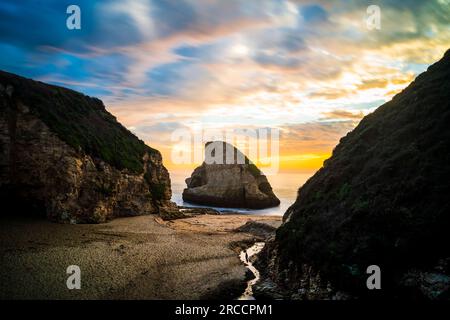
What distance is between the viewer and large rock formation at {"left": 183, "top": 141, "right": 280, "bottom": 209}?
7550cm

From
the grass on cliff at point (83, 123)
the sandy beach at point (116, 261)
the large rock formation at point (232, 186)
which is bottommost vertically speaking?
the sandy beach at point (116, 261)

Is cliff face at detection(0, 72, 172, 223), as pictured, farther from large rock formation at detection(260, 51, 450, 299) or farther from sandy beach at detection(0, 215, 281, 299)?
large rock formation at detection(260, 51, 450, 299)

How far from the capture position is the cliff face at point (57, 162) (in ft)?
105

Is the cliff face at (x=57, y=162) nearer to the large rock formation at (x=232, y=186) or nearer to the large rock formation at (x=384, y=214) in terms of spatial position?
the large rock formation at (x=384, y=214)

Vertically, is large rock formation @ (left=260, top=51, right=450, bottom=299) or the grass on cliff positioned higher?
the grass on cliff

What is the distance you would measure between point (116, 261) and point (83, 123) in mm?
26329

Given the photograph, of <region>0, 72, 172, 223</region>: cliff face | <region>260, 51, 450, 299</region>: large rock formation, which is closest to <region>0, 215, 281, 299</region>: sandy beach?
<region>0, 72, 172, 223</region>: cliff face

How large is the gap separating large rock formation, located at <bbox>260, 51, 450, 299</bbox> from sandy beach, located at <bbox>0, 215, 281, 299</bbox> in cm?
472

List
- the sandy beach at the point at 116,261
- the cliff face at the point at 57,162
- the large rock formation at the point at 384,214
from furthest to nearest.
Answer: the cliff face at the point at 57,162, the sandy beach at the point at 116,261, the large rock formation at the point at 384,214

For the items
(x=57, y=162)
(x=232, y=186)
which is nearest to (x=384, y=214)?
(x=57, y=162)

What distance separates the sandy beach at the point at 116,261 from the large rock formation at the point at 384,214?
472 centimetres

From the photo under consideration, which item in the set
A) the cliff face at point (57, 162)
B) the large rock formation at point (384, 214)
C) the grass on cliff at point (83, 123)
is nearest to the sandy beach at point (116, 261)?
the cliff face at point (57, 162)
